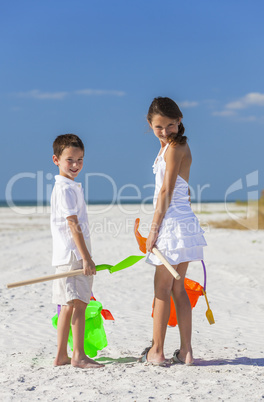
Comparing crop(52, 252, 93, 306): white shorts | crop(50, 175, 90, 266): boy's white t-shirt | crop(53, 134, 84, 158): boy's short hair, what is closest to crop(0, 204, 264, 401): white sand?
crop(52, 252, 93, 306): white shorts

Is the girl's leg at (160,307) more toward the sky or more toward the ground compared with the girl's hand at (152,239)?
more toward the ground

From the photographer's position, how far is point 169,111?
11.3 feet

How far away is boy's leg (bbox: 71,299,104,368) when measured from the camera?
346 cm

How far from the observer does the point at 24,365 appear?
11.9 feet

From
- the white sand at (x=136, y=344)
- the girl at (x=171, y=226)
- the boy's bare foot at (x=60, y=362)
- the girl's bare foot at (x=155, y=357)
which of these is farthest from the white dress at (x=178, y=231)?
the boy's bare foot at (x=60, y=362)

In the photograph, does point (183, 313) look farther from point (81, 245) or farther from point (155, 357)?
point (81, 245)

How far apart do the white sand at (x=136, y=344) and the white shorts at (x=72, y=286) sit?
0.49 metres

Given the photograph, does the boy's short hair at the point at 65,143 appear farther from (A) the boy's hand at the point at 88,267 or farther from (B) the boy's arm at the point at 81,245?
(A) the boy's hand at the point at 88,267

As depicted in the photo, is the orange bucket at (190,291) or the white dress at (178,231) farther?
the orange bucket at (190,291)

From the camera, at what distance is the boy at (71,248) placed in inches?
133

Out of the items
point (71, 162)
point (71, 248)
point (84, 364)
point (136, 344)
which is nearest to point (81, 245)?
point (71, 248)

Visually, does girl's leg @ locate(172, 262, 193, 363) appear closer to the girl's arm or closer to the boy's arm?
the girl's arm

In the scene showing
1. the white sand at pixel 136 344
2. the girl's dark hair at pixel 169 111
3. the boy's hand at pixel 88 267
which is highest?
the girl's dark hair at pixel 169 111

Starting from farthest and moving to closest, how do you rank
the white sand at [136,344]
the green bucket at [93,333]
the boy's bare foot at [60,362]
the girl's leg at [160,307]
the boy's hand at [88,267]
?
the green bucket at [93,333]
the boy's bare foot at [60,362]
the girl's leg at [160,307]
the boy's hand at [88,267]
the white sand at [136,344]
